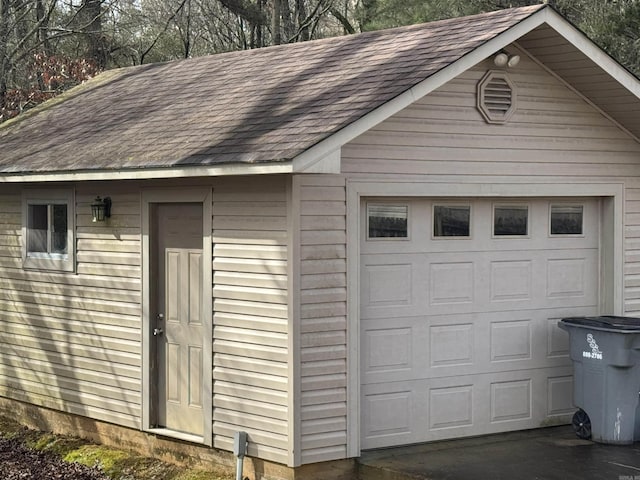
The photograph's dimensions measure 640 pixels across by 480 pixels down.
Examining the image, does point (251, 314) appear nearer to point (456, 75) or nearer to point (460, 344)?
point (460, 344)

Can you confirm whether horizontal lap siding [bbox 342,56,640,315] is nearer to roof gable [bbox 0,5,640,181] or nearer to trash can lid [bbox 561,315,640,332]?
roof gable [bbox 0,5,640,181]

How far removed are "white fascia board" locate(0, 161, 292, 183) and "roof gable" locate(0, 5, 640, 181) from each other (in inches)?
0.4

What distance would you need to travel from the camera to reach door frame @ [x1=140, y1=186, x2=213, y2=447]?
30.0 ft

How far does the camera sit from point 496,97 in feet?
31.2

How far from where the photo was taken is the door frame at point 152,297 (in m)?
9.13

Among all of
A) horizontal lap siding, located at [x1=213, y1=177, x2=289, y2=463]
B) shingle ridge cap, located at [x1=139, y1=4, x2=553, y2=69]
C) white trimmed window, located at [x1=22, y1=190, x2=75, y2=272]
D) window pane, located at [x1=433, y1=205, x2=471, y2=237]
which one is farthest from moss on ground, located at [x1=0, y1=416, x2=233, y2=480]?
shingle ridge cap, located at [x1=139, y1=4, x2=553, y2=69]

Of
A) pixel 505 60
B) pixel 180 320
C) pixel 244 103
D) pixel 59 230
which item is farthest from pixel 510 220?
pixel 59 230

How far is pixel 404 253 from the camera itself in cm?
923

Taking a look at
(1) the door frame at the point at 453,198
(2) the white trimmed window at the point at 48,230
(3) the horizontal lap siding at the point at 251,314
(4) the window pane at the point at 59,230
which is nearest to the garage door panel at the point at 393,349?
(1) the door frame at the point at 453,198

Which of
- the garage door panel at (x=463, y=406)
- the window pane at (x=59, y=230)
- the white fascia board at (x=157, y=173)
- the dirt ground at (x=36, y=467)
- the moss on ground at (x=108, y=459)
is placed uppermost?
the white fascia board at (x=157, y=173)

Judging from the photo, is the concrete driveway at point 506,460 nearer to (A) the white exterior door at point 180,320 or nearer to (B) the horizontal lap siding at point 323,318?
(B) the horizontal lap siding at point 323,318

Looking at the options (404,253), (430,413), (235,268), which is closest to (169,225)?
(235,268)

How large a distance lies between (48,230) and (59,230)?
0.24m

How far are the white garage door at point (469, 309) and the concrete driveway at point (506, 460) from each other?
0.72 feet
